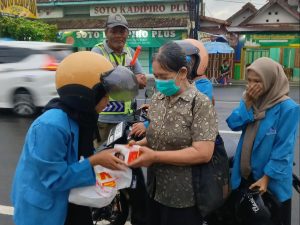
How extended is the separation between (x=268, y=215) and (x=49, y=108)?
1.41 metres

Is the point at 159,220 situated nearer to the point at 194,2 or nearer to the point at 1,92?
the point at 1,92

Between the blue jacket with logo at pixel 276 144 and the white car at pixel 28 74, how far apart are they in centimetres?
642

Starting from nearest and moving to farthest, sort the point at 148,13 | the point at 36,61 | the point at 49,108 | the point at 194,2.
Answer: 1. the point at 49,108
2. the point at 36,61
3. the point at 194,2
4. the point at 148,13

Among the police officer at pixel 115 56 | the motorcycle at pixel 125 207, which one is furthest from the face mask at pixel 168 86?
the police officer at pixel 115 56

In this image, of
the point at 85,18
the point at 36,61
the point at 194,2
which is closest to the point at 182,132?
the point at 36,61

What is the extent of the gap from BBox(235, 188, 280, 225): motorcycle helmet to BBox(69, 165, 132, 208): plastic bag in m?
0.89

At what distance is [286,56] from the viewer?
22.3m

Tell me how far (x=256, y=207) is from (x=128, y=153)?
0.98m

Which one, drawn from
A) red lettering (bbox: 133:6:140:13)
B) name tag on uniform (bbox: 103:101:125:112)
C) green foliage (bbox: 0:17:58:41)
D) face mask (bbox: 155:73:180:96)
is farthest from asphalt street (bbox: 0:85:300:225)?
red lettering (bbox: 133:6:140:13)

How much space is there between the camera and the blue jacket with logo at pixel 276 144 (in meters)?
2.07

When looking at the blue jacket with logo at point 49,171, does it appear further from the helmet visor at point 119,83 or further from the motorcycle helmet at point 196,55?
the motorcycle helmet at point 196,55

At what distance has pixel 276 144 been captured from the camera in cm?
211

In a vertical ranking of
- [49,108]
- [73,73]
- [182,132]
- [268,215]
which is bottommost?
[268,215]

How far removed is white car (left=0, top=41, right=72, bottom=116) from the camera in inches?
316
